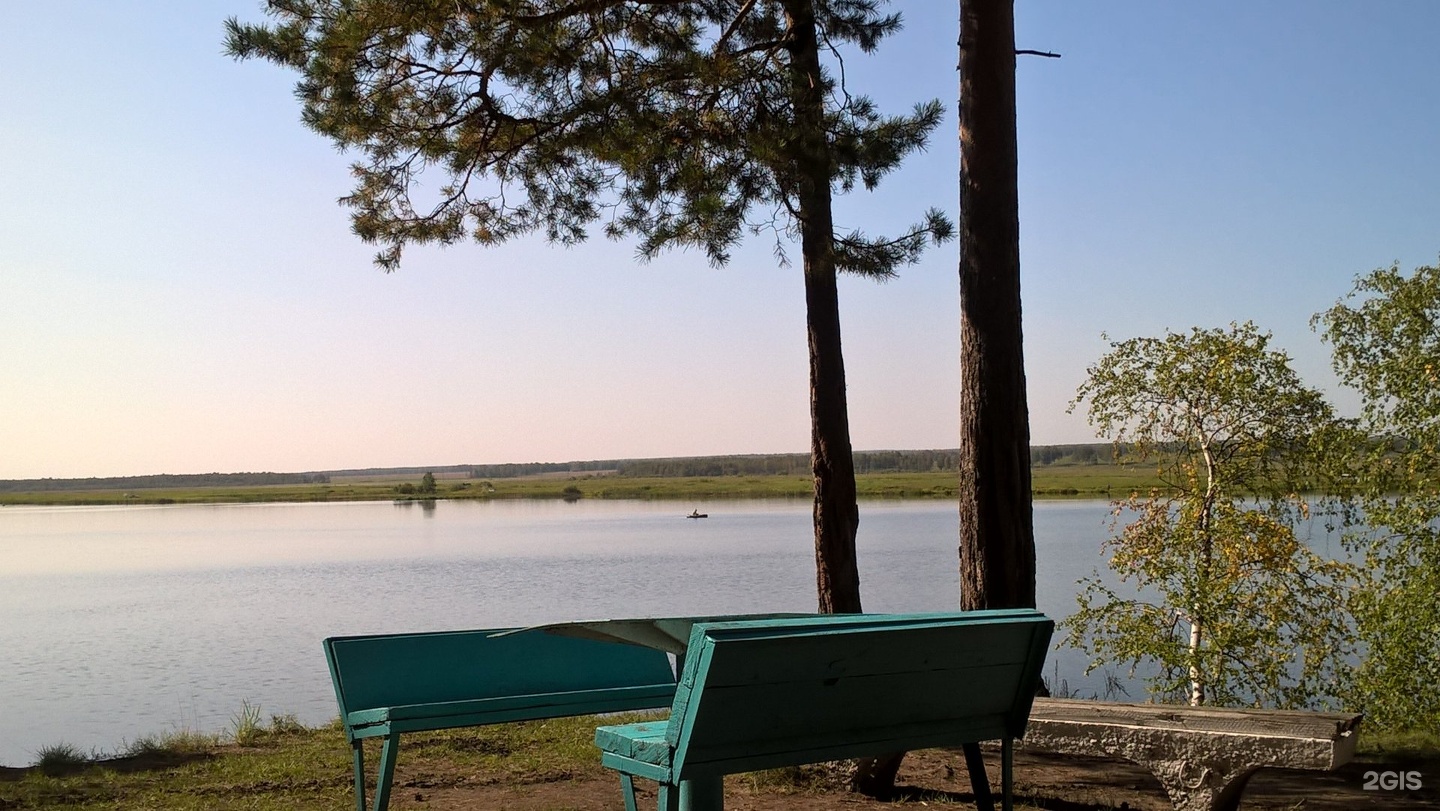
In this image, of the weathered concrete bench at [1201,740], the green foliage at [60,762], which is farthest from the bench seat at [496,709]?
the green foliage at [60,762]

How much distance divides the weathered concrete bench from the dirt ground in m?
0.54

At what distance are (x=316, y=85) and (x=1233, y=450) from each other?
7.55m

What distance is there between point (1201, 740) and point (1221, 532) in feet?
21.8

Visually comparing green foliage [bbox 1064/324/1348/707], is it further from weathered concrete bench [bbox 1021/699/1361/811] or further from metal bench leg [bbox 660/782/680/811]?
metal bench leg [bbox 660/782/680/811]

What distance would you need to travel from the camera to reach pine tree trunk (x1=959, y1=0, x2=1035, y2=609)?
5.20 metres

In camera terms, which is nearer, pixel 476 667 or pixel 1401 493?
pixel 476 667

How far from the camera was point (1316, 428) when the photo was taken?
9.52 m

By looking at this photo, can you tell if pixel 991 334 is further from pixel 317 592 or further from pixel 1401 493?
pixel 317 592

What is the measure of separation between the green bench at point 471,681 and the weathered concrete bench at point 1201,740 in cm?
127

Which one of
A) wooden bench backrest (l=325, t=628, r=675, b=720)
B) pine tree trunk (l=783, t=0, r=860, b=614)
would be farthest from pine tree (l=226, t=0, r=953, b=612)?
wooden bench backrest (l=325, t=628, r=675, b=720)

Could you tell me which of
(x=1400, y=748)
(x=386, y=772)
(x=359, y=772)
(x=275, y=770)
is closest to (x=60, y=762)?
(x=275, y=770)

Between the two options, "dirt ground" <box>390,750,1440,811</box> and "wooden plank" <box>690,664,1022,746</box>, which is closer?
"wooden plank" <box>690,664,1022,746</box>

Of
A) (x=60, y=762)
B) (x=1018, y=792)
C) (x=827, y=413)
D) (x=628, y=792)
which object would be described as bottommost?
(x=60, y=762)

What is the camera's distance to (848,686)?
271 cm
